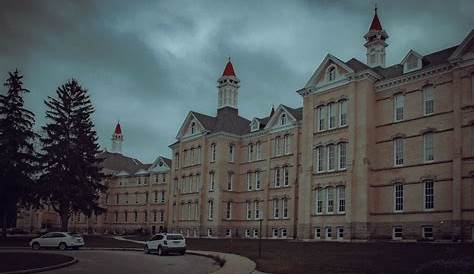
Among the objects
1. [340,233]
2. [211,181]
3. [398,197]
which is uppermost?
[211,181]

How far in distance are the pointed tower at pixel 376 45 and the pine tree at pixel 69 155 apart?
109ft

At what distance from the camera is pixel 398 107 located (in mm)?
48188

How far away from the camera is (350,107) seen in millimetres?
50562


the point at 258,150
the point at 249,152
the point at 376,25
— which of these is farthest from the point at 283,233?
the point at 376,25

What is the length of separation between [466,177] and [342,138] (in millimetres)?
13099

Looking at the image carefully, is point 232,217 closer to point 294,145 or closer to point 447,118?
point 294,145

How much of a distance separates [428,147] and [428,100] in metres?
3.99

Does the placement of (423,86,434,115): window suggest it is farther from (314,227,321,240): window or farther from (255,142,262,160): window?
(255,142,262,160): window

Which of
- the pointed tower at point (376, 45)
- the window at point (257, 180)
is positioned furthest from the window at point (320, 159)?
the window at point (257, 180)

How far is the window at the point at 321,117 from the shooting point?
177ft

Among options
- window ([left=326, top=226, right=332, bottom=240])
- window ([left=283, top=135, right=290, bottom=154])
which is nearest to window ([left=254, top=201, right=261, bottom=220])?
window ([left=283, top=135, right=290, bottom=154])

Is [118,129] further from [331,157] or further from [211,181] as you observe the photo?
[331,157]

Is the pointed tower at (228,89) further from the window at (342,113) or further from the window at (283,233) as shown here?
the window at (342,113)

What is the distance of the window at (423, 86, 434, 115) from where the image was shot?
45.2m
